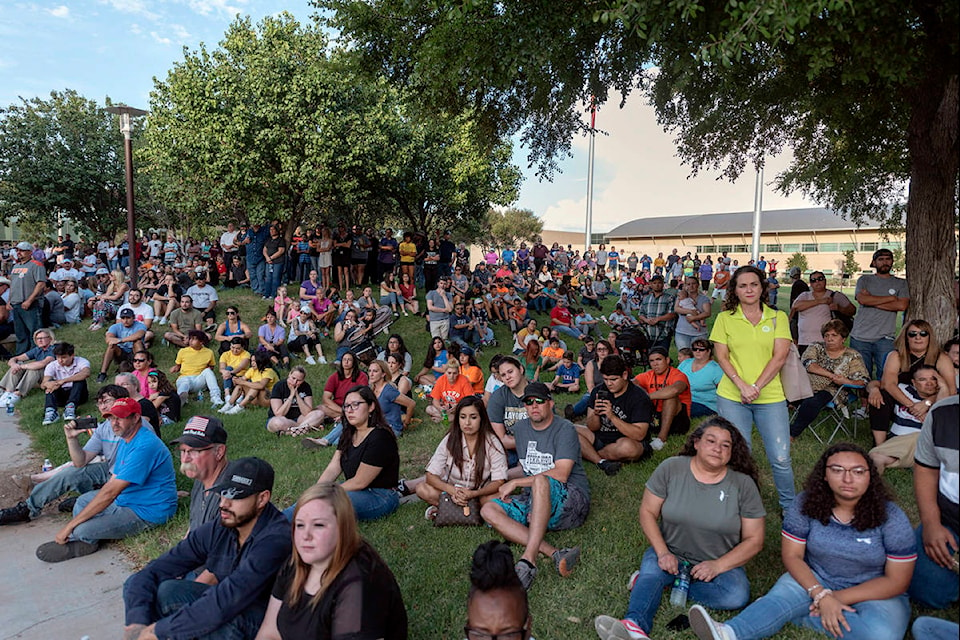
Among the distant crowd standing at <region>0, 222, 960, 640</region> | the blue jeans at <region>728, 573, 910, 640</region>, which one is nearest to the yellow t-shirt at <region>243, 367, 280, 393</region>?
the distant crowd standing at <region>0, 222, 960, 640</region>

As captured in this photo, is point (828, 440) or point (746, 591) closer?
point (746, 591)

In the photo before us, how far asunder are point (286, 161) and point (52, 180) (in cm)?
1454

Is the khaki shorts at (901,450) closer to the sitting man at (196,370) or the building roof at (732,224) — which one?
the sitting man at (196,370)

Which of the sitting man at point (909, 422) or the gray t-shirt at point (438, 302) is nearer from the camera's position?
the sitting man at point (909, 422)

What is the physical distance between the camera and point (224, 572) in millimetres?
3502

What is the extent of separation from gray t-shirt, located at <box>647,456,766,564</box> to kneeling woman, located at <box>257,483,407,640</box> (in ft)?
6.11

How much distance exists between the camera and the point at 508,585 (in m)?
3.03

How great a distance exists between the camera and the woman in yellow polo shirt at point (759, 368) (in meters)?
4.53

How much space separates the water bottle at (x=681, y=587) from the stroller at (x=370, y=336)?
6.62 m

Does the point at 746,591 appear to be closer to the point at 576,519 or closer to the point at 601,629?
the point at 601,629

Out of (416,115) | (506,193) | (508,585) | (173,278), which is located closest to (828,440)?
(508,585)

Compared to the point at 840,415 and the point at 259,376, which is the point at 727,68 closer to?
the point at 840,415

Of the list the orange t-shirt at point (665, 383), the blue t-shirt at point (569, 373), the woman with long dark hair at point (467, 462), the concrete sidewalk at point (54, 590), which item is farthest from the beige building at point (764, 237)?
the concrete sidewalk at point (54, 590)

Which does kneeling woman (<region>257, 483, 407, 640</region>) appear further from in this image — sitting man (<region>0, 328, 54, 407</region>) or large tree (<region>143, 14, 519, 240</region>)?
large tree (<region>143, 14, 519, 240</region>)
